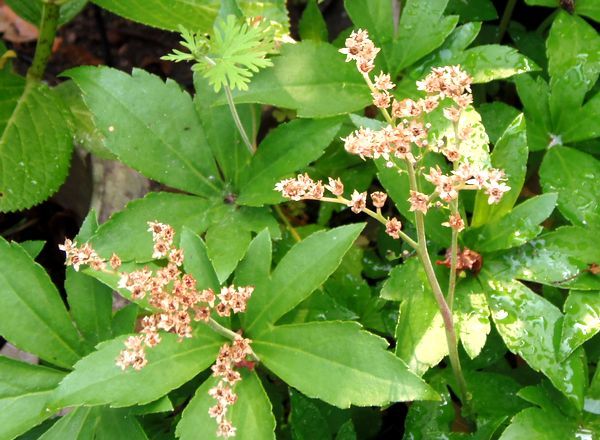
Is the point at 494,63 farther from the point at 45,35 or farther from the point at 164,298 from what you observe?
the point at 45,35

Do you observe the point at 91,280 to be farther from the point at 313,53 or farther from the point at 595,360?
the point at 595,360

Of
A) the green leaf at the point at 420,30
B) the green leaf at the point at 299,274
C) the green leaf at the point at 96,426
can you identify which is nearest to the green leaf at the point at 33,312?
the green leaf at the point at 96,426

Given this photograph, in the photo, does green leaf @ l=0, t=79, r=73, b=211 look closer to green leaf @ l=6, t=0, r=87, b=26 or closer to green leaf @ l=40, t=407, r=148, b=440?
green leaf @ l=6, t=0, r=87, b=26

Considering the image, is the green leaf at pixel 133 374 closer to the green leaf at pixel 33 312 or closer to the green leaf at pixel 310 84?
the green leaf at pixel 33 312

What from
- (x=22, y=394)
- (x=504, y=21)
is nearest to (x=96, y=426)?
(x=22, y=394)

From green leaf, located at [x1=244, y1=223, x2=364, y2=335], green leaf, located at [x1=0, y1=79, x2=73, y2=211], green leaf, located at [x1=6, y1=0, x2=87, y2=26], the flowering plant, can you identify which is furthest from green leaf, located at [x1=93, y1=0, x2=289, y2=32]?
green leaf, located at [x1=244, y1=223, x2=364, y2=335]
